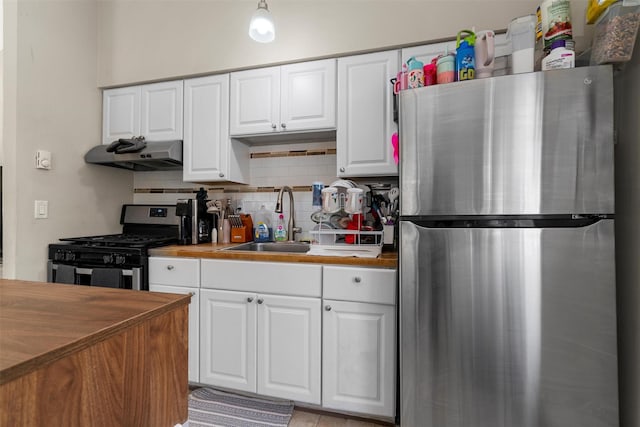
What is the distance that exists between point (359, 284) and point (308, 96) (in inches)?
49.6

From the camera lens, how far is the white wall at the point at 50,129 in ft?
6.44

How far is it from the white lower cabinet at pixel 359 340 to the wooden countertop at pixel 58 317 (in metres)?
0.97

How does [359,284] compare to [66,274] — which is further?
[66,274]

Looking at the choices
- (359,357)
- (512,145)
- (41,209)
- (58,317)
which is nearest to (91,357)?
(58,317)

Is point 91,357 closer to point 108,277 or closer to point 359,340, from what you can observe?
point 359,340

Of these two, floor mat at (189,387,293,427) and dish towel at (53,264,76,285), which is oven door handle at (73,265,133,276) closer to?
dish towel at (53,264,76,285)

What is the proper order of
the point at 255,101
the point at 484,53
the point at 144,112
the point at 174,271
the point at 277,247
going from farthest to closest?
the point at 144,112, the point at 277,247, the point at 255,101, the point at 174,271, the point at 484,53

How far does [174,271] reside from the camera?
1.95 metres

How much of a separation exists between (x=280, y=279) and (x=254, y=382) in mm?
618

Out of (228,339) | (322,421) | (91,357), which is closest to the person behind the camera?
(91,357)

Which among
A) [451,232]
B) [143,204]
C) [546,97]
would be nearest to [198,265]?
[143,204]

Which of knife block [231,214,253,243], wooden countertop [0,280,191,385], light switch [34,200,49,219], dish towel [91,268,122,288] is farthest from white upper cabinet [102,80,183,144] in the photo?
wooden countertop [0,280,191,385]

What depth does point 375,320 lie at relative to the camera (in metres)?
1.62

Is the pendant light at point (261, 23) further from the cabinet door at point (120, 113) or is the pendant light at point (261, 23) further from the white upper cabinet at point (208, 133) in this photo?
the cabinet door at point (120, 113)
